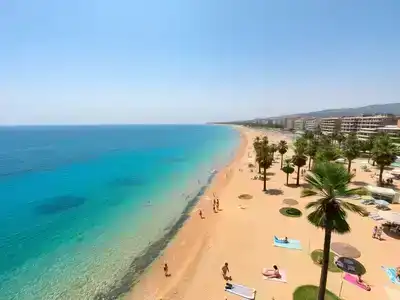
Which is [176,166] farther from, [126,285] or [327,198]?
[327,198]

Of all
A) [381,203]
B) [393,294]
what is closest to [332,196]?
[393,294]

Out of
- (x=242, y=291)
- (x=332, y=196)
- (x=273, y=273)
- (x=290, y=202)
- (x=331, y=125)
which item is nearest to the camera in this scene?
(x=332, y=196)

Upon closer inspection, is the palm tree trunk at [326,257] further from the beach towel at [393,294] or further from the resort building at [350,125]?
the resort building at [350,125]

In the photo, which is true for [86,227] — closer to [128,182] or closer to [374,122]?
[128,182]

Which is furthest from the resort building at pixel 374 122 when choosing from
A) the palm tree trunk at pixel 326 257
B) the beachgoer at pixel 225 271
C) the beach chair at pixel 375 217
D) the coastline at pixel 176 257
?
the palm tree trunk at pixel 326 257

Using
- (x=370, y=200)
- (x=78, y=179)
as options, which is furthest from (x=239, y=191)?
(x=78, y=179)

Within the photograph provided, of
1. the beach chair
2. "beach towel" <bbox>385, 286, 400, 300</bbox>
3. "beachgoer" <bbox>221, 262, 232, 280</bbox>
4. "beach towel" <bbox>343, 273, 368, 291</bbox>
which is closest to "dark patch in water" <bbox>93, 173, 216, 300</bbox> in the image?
"beachgoer" <bbox>221, 262, 232, 280</bbox>

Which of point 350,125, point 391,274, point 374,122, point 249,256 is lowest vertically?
point 249,256

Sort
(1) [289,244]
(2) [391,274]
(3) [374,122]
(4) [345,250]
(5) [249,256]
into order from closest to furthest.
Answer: (2) [391,274] < (4) [345,250] < (5) [249,256] < (1) [289,244] < (3) [374,122]
